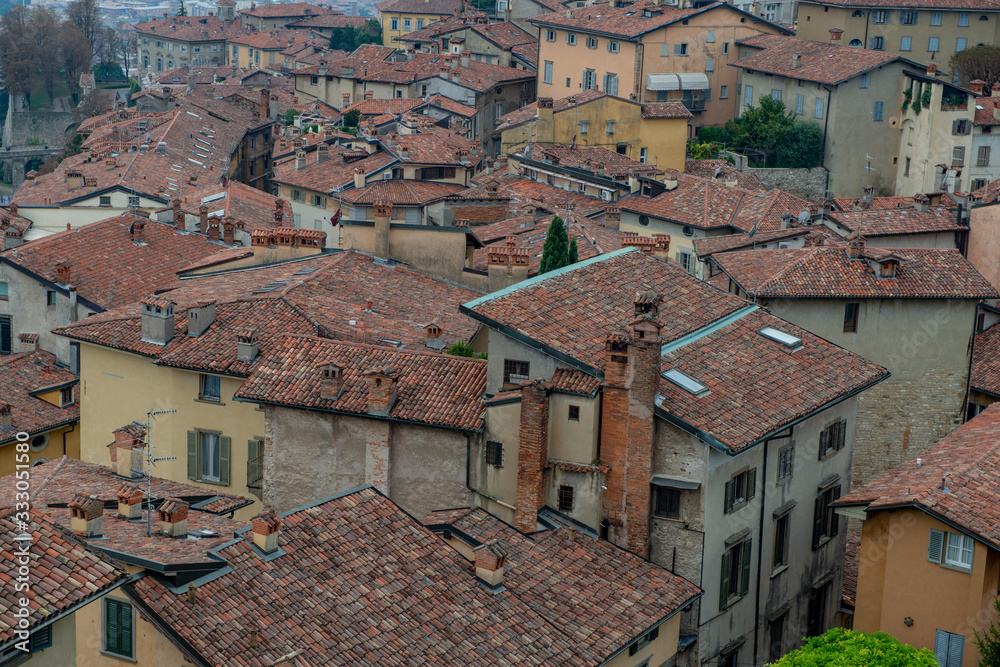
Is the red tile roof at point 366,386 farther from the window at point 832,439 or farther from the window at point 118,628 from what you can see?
the window at point 118,628

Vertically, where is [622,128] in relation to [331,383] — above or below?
above

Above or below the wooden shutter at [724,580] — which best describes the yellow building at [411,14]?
above

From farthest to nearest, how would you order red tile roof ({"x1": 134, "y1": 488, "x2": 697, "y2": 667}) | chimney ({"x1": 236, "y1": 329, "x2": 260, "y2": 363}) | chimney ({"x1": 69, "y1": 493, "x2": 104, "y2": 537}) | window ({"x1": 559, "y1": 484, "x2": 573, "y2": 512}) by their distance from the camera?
1. chimney ({"x1": 236, "y1": 329, "x2": 260, "y2": 363})
2. window ({"x1": 559, "y1": 484, "x2": 573, "y2": 512})
3. chimney ({"x1": 69, "y1": 493, "x2": 104, "y2": 537})
4. red tile roof ({"x1": 134, "y1": 488, "x2": 697, "y2": 667})

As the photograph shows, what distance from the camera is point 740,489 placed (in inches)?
1237

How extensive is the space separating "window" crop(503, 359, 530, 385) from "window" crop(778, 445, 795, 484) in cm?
633

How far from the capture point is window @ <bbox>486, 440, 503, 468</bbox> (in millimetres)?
30797

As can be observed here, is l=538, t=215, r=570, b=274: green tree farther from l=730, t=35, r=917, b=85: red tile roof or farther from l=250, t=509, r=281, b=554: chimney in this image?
l=730, t=35, r=917, b=85: red tile roof

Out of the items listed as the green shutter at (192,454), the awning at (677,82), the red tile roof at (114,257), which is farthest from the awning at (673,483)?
the awning at (677,82)

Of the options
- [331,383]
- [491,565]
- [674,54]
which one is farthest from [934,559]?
[674,54]

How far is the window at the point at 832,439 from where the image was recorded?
3422 cm

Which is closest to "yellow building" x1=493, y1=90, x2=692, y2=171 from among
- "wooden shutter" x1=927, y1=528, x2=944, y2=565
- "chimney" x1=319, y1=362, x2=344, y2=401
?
"chimney" x1=319, y1=362, x2=344, y2=401

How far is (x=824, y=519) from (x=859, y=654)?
10.5 metres

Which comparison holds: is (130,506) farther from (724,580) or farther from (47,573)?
(724,580)

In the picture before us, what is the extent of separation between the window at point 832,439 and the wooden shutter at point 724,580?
4.47 metres
